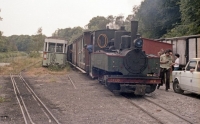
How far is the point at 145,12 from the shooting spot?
34125 mm

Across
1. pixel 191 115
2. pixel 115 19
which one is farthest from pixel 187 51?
pixel 115 19

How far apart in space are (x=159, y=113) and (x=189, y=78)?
10.9ft

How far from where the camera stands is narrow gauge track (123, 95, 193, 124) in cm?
673

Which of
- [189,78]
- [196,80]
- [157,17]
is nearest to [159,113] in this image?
[196,80]

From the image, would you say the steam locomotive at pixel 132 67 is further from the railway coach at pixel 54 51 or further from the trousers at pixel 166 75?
the railway coach at pixel 54 51

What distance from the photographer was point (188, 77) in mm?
10453

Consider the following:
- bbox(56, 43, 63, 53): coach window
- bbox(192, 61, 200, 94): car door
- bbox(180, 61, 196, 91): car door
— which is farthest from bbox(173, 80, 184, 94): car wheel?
bbox(56, 43, 63, 53): coach window

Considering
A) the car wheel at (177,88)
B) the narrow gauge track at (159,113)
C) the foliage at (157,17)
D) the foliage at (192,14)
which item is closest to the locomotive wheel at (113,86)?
the narrow gauge track at (159,113)

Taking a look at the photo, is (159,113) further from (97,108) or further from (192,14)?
(192,14)

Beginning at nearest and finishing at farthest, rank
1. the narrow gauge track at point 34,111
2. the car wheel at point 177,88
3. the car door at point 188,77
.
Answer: the narrow gauge track at point 34,111 < the car door at point 188,77 < the car wheel at point 177,88

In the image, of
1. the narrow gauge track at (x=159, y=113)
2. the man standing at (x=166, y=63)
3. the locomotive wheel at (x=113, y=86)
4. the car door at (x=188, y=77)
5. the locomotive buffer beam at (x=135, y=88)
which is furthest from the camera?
the man standing at (x=166, y=63)

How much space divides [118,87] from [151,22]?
24716 millimetres

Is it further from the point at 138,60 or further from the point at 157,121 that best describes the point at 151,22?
the point at 157,121

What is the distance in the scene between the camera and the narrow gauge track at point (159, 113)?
6.73m
